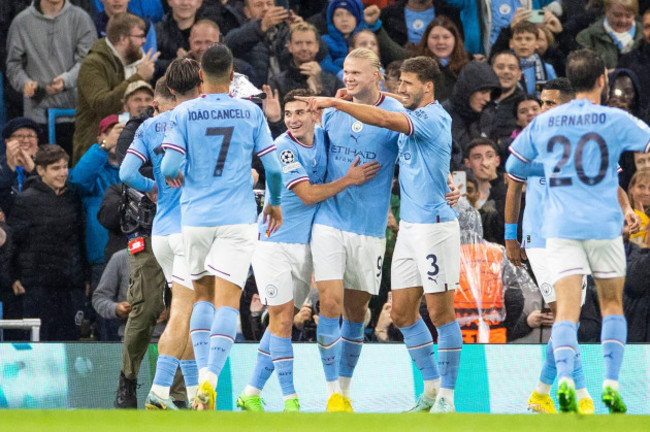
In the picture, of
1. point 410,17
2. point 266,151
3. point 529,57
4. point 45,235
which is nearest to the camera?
point 266,151

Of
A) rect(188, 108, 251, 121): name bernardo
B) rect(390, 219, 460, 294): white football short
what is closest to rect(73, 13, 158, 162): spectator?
rect(188, 108, 251, 121): name bernardo

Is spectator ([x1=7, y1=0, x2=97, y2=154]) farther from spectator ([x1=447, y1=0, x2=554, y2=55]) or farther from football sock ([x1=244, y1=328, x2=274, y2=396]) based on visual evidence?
football sock ([x1=244, y1=328, x2=274, y2=396])

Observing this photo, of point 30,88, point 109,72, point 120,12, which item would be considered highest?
point 120,12

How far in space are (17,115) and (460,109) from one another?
214 inches

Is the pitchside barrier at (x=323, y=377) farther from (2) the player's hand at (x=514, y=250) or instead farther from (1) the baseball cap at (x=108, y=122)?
(1) the baseball cap at (x=108, y=122)

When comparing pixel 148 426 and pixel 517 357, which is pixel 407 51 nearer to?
→ pixel 517 357

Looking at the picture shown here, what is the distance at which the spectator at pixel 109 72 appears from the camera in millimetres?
12859

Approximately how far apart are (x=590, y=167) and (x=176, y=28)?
740 cm

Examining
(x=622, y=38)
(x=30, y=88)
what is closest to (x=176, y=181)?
(x=30, y=88)

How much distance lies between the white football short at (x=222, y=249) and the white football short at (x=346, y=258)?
31.5 inches

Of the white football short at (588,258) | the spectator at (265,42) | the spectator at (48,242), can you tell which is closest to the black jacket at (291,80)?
→ the spectator at (265,42)

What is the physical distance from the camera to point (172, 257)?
9438mm

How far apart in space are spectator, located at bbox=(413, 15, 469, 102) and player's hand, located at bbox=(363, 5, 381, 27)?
25.9 inches

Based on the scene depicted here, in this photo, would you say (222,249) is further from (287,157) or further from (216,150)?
(287,157)
